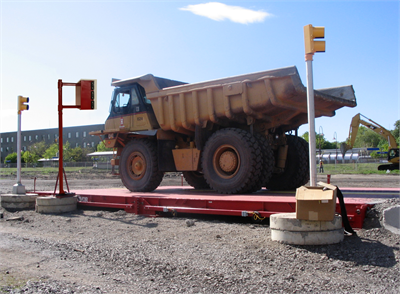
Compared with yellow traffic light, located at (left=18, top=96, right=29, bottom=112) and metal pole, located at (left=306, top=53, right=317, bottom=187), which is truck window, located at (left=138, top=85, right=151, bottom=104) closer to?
yellow traffic light, located at (left=18, top=96, right=29, bottom=112)

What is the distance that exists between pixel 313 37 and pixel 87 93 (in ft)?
19.5

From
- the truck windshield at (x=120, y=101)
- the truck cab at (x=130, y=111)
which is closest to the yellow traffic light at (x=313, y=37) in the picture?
the truck cab at (x=130, y=111)

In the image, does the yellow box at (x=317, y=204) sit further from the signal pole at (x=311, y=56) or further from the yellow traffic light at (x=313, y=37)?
the yellow traffic light at (x=313, y=37)

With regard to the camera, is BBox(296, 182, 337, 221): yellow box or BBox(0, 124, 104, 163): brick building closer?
BBox(296, 182, 337, 221): yellow box

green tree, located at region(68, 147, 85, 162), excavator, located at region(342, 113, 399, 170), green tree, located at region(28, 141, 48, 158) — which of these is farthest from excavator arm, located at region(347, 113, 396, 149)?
green tree, located at region(28, 141, 48, 158)

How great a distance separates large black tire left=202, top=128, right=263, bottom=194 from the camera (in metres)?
8.59

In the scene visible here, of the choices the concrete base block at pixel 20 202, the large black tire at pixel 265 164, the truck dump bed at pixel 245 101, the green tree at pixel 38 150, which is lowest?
the concrete base block at pixel 20 202

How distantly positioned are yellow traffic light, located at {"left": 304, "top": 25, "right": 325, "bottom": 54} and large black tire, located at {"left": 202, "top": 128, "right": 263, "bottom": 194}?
357 cm

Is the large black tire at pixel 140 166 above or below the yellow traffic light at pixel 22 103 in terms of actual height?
below

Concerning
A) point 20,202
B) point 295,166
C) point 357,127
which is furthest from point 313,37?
point 357,127

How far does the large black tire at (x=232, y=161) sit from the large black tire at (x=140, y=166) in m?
1.89

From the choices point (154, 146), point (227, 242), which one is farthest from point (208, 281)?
point (154, 146)

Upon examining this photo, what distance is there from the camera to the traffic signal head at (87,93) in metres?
9.33

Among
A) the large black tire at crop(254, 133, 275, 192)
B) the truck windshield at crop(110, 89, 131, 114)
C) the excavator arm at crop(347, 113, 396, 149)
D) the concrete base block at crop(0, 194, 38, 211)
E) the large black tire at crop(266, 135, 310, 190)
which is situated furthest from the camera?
the excavator arm at crop(347, 113, 396, 149)
